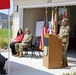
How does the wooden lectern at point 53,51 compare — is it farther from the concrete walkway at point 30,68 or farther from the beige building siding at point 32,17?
the beige building siding at point 32,17

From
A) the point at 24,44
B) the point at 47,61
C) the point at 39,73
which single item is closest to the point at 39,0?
the point at 24,44

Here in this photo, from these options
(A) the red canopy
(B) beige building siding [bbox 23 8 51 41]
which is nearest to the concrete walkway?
(A) the red canopy

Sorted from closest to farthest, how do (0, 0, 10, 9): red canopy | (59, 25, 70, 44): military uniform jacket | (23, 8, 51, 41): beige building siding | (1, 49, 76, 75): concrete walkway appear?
1. (0, 0, 10, 9): red canopy
2. (1, 49, 76, 75): concrete walkway
3. (59, 25, 70, 44): military uniform jacket
4. (23, 8, 51, 41): beige building siding

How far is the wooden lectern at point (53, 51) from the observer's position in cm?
930

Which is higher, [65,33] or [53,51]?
[65,33]

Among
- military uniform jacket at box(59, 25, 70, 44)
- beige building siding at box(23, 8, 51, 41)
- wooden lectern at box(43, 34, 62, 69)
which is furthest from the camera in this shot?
beige building siding at box(23, 8, 51, 41)

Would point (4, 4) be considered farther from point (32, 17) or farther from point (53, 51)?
point (32, 17)

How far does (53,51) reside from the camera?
934 centimetres

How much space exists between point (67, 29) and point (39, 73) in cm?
200

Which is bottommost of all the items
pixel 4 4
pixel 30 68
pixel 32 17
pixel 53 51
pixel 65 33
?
pixel 30 68

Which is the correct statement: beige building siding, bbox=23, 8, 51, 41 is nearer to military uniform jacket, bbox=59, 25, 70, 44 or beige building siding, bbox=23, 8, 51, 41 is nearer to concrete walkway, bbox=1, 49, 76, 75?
concrete walkway, bbox=1, 49, 76, 75

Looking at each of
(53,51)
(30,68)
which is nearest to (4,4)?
(53,51)

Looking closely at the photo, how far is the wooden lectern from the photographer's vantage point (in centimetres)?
930

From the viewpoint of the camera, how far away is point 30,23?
14820 mm
